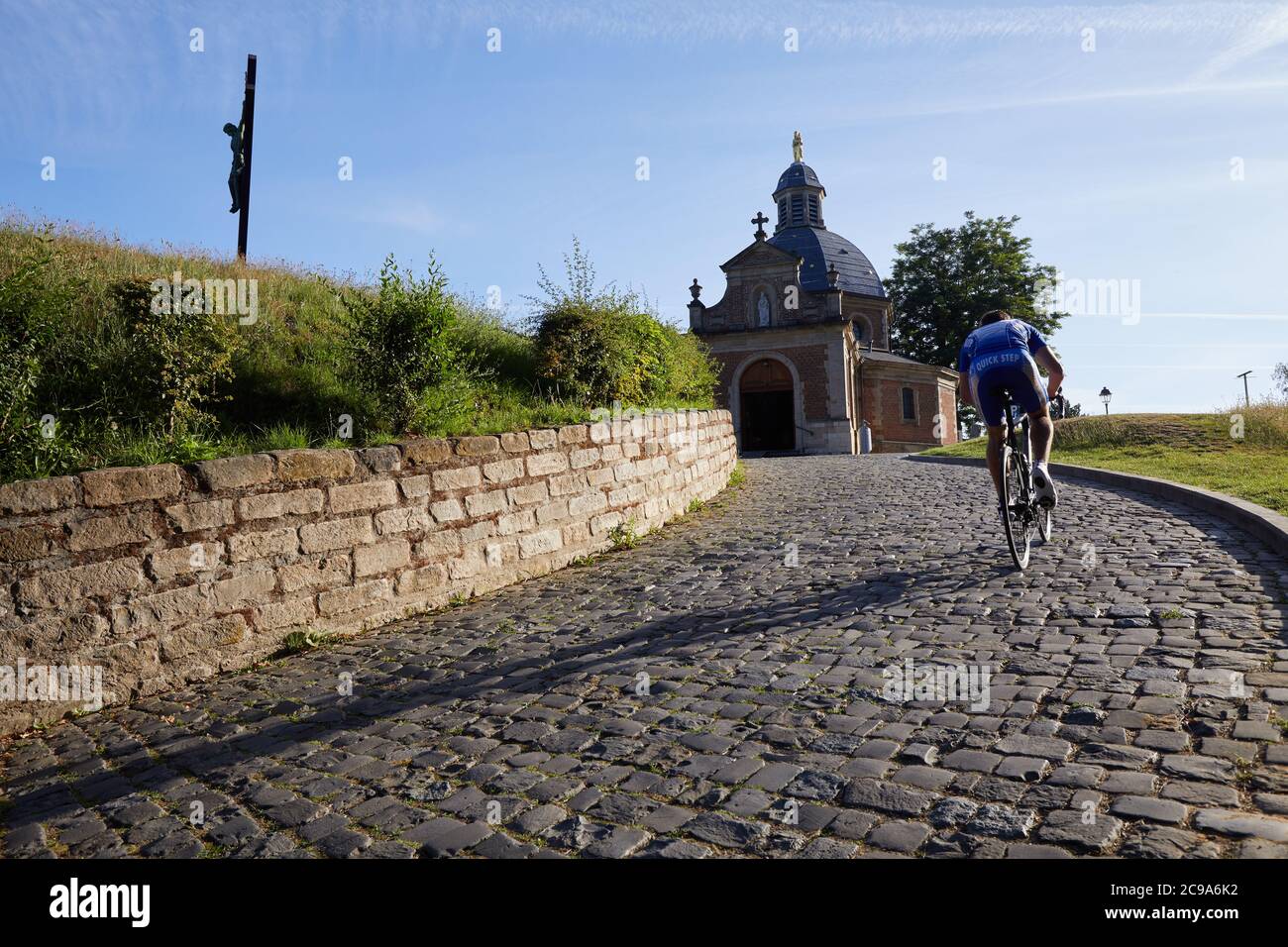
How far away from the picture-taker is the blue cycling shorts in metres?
6.62

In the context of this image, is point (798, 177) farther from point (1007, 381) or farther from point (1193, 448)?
point (1007, 381)

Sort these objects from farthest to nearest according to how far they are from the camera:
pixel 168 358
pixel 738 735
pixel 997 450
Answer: pixel 997 450 → pixel 168 358 → pixel 738 735

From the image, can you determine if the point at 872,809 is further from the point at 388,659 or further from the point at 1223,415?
the point at 1223,415

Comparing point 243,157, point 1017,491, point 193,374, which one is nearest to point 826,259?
point 243,157

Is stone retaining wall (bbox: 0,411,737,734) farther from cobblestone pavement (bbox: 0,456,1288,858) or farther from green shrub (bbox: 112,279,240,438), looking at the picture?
green shrub (bbox: 112,279,240,438)

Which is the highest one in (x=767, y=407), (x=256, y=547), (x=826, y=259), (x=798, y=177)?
Result: (x=798, y=177)

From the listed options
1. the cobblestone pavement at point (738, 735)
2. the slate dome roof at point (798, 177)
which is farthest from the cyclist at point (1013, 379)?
the slate dome roof at point (798, 177)

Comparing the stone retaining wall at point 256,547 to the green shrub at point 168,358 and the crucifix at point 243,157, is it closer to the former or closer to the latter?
the green shrub at point 168,358

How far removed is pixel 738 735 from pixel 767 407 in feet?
112

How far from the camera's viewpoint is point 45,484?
4.62m

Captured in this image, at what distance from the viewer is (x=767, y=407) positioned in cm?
3712

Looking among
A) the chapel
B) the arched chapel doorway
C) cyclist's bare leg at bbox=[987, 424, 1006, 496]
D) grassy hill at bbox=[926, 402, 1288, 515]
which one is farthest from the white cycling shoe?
the arched chapel doorway

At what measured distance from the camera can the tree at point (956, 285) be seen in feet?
159
